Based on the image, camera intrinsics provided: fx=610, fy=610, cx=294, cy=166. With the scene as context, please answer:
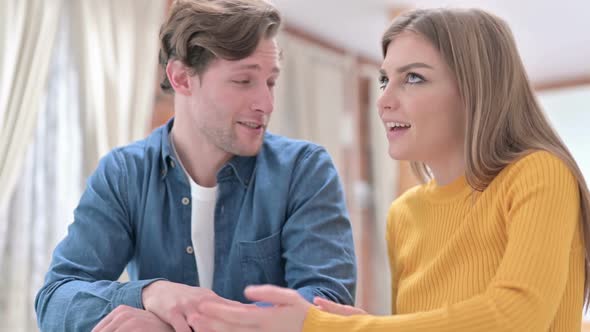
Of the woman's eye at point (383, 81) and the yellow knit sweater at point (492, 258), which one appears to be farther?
the woman's eye at point (383, 81)

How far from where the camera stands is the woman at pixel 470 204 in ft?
3.31

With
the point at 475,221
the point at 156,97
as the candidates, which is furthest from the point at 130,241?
the point at 156,97

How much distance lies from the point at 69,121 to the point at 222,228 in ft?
6.35

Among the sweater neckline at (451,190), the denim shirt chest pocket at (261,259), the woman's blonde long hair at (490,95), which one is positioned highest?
the woman's blonde long hair at (490,95)

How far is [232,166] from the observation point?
5.11ft

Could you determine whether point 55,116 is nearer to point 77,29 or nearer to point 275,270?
point 77,29

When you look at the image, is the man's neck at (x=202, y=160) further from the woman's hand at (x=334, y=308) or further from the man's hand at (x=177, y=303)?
the woman's hand at (x=334, y=308)

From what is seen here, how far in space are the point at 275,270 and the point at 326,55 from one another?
14.0ft

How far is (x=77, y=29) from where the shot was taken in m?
3.19

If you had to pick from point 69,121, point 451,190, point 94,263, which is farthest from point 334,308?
point 69,121

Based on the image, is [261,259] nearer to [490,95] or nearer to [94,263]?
[94,263]

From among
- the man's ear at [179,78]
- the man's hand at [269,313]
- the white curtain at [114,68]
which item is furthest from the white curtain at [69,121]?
the man's hand at [269,313]

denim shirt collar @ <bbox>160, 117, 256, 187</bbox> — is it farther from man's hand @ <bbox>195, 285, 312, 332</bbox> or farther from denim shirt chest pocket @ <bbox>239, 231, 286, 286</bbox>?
man's hand @ <bbox>195, 285, 312, 332</bbox>

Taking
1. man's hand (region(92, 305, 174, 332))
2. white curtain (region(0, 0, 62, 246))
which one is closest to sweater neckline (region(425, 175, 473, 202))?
man's hand (region(92, 305, 174, 332))
